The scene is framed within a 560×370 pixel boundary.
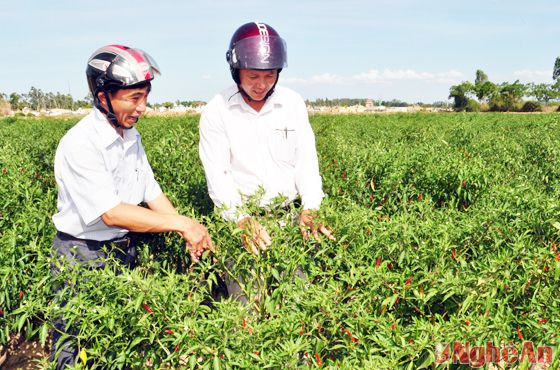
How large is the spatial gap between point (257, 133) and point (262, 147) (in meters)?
0.12

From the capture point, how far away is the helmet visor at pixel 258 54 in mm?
3561

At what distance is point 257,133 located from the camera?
12.8ft

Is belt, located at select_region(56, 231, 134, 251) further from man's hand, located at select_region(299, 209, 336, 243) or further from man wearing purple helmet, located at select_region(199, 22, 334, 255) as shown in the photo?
man's hand, located at select_region(299, 209, 336, 243)

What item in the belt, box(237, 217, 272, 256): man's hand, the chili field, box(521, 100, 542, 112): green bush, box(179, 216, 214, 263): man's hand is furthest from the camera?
box(521, 100, 542, 112): green bush

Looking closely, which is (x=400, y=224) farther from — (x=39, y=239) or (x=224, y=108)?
(x=39, y=239)

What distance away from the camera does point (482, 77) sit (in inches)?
5773

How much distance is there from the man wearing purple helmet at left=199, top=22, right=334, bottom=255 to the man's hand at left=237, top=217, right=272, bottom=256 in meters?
0.53

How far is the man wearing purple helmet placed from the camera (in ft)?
12.0

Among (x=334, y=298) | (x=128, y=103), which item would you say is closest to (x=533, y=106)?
(x=128, y=103)

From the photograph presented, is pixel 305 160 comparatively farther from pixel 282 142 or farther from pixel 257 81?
pixel 257 81

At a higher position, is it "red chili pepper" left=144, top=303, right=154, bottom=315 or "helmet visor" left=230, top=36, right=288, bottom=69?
"helmet visor" left=230, top=36, right=288, bottom=69

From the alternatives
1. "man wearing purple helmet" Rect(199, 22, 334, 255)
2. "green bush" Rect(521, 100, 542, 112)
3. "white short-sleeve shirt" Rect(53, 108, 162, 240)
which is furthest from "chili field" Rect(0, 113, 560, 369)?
"green bush" Rect(521, 100, 542, 112)

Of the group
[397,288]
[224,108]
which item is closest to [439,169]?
[224,108]

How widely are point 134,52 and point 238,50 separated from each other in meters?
0.75
